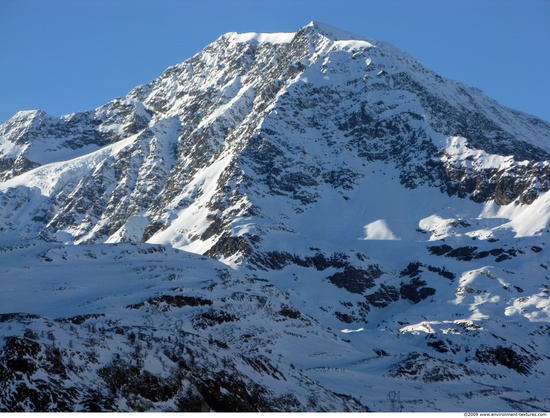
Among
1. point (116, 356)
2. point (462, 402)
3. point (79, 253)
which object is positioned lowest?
point (462, 402)

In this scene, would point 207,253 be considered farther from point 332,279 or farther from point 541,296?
point 541,296

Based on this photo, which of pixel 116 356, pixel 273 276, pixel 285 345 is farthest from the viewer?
pixel 273 276

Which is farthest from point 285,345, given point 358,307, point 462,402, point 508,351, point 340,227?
point 340,227

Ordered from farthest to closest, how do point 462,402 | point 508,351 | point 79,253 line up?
point 79,253 < point 508,351 < point 462,402

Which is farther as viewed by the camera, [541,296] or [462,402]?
[541,296]

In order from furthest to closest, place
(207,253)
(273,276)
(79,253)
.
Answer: (207,253)
(273,276)
(79,253)

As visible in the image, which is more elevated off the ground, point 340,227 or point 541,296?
point 340,227

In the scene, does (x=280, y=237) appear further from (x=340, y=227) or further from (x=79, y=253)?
(x=79, y=253)

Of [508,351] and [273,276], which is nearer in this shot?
[508,351]

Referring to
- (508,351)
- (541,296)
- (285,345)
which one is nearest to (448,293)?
(541,296)

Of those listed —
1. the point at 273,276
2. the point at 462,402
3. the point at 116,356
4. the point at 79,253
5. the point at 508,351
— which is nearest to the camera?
the point at 116,356
